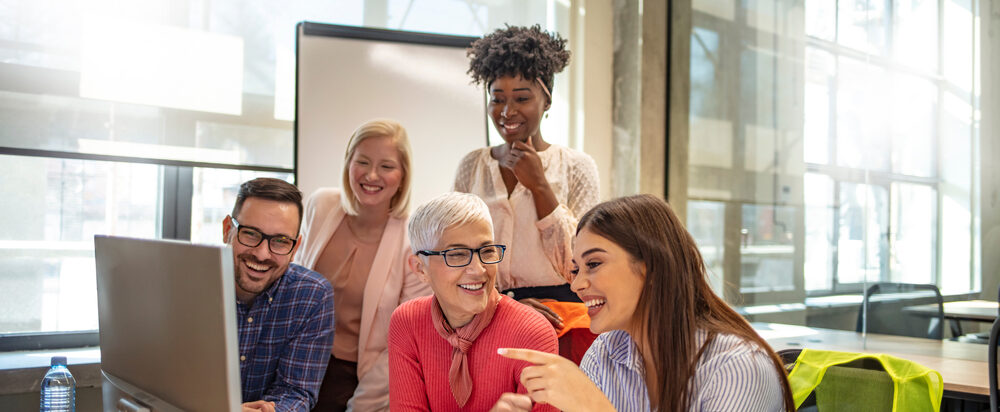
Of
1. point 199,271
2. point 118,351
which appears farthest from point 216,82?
point 199,271

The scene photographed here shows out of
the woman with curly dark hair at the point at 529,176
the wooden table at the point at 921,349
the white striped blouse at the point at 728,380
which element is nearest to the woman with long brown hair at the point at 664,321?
the white striped blouse at the point at 728,380

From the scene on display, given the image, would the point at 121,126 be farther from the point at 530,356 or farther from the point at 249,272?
the point at 530,356

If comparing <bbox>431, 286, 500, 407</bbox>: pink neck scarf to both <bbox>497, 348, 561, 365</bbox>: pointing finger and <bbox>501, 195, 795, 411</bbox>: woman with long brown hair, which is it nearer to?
<bbox>501, 195, 795, 411</bbox>: woman with long brown hair

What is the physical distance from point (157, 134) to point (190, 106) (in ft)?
0.69

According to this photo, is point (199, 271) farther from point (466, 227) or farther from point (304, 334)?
point (304, 334)

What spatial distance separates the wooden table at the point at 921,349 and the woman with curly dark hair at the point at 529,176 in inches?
56.5

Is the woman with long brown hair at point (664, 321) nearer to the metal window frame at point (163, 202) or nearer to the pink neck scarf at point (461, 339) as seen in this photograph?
the pink neck scarf at point (461, 339)

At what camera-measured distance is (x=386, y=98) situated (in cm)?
370

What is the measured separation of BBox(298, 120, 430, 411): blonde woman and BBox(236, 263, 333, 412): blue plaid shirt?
0.37 m

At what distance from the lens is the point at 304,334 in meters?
2.06

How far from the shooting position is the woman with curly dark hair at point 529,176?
2.44 m

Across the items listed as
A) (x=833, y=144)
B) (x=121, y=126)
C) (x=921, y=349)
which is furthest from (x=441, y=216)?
(x=833, y=144)

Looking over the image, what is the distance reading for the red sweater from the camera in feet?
5.85

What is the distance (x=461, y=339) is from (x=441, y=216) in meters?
0.31
